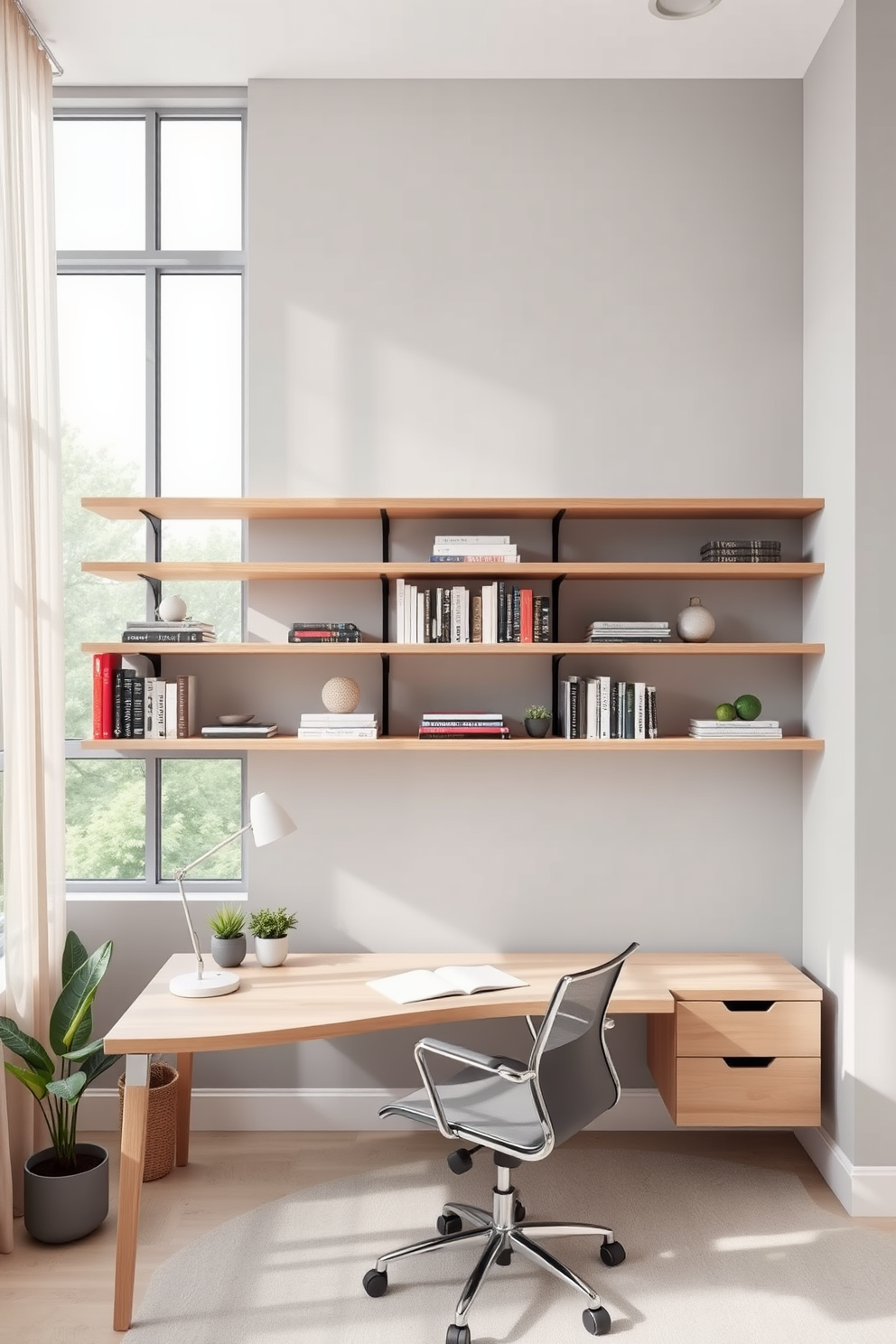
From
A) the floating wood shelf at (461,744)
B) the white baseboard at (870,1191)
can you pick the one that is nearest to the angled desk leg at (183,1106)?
the floating wood shelf at (461,744)

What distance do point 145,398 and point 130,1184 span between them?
244 cm

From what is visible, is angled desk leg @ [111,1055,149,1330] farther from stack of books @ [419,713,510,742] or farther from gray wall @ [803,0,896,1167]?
gray wall @ [803,0,896,1167]

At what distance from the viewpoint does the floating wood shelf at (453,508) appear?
3.02m

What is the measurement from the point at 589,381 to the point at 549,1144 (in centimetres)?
230

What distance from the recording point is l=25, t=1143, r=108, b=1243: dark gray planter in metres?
2.63

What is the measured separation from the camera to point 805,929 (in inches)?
129

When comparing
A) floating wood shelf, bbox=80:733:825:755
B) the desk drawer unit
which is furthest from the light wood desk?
floating wood shelf, bbox=80:733:825:755

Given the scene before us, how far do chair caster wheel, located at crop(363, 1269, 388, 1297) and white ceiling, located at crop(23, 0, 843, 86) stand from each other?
343 centimetres

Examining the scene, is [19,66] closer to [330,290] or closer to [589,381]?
[330,290]

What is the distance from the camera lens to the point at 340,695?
Result: 3.11m

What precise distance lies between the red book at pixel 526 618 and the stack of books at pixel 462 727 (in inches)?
10.1

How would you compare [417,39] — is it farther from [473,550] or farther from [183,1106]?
[183,1106]

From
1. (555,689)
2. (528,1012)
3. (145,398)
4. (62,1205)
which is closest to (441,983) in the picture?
(528,1012)

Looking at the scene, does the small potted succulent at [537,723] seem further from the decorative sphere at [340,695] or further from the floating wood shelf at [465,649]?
the decorative sphere at [340,695]
